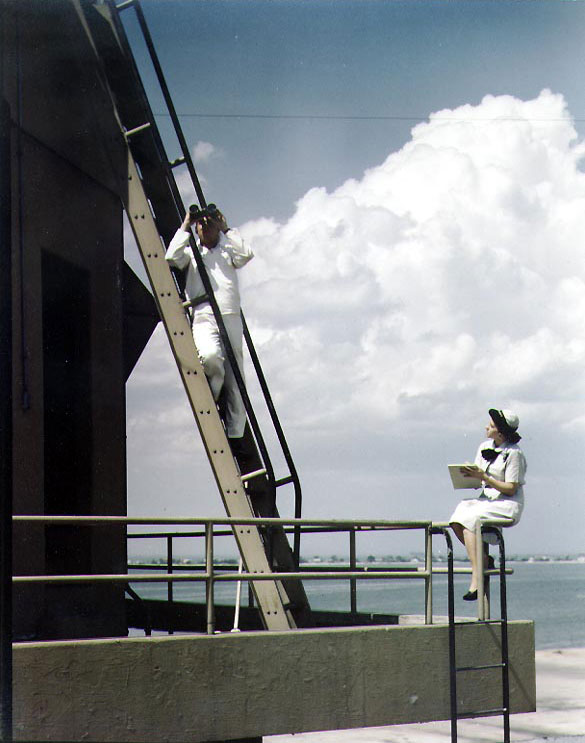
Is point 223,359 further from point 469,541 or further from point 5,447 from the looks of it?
point 5,447

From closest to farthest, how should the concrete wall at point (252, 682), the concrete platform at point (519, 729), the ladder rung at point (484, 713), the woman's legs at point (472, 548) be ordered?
the concrete wall at point (252, 682), the ladder rung at point (484, 713), the woman's legs at point (472, 548), the concrete platform at point (519, 729)

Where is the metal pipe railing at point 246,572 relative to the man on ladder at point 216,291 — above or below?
below

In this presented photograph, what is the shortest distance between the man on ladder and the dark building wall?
888 millimetres

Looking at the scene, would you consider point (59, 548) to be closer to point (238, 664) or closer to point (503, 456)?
point (238, 664)

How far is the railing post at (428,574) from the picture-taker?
9.30 metres

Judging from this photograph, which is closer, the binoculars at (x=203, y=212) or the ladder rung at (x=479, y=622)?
the ladder rung at (x=479, y=622)

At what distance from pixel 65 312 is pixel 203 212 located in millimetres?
2335

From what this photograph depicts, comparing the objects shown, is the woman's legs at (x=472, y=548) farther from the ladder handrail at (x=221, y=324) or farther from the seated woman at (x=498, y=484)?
the ladder handrail at (x=221, y=324)

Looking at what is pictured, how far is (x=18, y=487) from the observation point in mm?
9336

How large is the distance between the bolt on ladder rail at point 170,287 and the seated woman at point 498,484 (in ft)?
4.92

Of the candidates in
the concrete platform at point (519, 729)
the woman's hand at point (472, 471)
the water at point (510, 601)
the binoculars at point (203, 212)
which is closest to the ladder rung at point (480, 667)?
the woman's hand at point (472, 471)

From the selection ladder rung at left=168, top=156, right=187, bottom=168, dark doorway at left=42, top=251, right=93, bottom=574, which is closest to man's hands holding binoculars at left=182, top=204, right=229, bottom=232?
ladder rung at left=168, top=156, right=187, bottom=168

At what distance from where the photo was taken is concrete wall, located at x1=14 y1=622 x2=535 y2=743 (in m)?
7.71

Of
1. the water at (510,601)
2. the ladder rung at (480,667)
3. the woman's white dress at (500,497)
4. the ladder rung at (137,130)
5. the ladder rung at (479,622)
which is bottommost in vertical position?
the water at (510,601)
